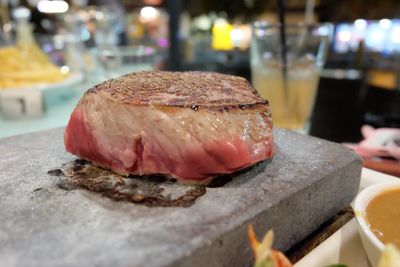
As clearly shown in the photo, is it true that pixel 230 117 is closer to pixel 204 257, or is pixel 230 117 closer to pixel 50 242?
pixel 204 257

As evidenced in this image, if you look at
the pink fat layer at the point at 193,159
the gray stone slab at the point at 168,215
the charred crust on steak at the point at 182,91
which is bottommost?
the gray stone slab at the point at 168,215

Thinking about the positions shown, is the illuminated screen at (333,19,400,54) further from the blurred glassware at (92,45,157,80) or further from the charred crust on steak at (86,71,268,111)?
the charred crust on steak at (86,71,268,111)

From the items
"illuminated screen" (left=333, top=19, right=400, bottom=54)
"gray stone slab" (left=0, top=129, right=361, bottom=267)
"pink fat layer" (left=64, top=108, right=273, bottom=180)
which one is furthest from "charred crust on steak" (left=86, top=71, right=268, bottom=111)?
"illuminated screen" (left=333, top=19, right=400, bottom=54)

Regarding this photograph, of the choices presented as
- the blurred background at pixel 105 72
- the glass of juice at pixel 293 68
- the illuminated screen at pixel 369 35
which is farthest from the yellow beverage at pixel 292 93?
the illuminated screen at pixel 369 35

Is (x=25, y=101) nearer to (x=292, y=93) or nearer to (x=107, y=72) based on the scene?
(x=107, y=72)

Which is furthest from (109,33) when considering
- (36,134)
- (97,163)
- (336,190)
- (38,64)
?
(336,190)

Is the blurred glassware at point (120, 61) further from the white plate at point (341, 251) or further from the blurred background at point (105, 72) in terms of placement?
the white plate at point (341, 251)
